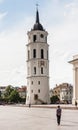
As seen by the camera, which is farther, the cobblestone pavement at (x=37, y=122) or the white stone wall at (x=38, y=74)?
the white stone wall at (x=38, y=74)

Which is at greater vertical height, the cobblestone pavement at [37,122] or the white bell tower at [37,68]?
the white bell tower at [37,68]

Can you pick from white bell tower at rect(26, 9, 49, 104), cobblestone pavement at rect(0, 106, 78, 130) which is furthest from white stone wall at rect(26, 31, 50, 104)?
cobblestone pavement at rect(0, 106, 78, 130)

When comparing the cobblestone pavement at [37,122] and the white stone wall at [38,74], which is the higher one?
the white stone wall at [38,74]

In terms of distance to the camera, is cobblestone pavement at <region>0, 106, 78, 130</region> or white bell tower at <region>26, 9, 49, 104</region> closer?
cobblestone pavement at <region>0, 106, 78, 130</region>

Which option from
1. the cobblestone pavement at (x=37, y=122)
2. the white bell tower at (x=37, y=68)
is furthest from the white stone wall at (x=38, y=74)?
the cobblestone pavement at (x=37, y=122)

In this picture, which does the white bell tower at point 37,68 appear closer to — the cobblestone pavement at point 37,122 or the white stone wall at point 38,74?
the white stone wall at point 38,74

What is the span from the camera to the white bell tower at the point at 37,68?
103 m

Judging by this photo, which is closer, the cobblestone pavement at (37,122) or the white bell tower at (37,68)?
the cobblestone pavement at (37,122)

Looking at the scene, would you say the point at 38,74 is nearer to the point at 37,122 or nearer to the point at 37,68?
the point at 37,68

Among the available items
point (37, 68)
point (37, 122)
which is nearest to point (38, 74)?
point (37, 68)

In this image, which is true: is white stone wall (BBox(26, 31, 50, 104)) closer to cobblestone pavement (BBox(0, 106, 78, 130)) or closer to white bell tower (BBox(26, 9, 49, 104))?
white bell tower (BBox(26, 9, 49, 104))

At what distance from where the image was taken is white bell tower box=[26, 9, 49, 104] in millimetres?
102688

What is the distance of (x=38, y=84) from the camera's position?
103 m

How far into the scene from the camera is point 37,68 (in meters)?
104
